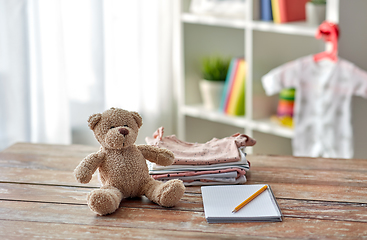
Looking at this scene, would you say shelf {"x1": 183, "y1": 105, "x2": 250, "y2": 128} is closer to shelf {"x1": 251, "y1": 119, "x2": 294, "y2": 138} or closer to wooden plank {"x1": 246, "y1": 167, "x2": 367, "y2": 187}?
shelf {"x1": 251, "y1": 119, "x2": 294, "y2": 138}

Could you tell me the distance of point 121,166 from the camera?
1.02 metres

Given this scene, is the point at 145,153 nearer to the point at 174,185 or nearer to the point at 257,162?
the point at 174,185

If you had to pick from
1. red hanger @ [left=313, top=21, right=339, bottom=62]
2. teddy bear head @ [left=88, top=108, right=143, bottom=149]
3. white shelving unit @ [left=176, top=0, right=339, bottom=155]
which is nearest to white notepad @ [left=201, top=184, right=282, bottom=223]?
teddy bear head @ [left=88, top=108, right=143, bottom=149]

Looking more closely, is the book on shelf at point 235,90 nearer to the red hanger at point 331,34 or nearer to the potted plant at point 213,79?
the potted plant at point 213,79

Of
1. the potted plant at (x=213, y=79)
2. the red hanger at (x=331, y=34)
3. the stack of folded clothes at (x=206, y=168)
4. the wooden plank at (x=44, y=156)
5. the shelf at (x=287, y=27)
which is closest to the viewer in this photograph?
the stack of folded clothes at (x=206, y=168)

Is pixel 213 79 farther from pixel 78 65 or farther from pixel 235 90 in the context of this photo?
pixel 78 65

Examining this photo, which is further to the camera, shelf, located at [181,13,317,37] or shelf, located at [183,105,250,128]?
shelf, located at [183,105,250,128]

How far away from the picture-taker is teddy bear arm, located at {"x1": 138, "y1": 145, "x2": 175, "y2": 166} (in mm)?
1074

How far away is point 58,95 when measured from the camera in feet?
7.77

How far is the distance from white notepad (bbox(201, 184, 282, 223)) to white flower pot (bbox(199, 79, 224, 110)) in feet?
4.64

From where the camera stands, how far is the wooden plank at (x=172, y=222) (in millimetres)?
897

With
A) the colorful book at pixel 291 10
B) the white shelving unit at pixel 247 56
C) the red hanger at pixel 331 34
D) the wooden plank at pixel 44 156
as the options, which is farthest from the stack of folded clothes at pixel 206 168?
the colorful book at pixel 291 10

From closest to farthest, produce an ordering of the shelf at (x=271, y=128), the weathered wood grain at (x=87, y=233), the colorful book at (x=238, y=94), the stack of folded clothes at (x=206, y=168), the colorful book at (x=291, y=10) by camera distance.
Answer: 1. the weathered wood grain at (x=87, y=233)
2. the stack of folded clothes at (x=206, y=168)
3. the colorful book at (x=291, y=10)
4. the shelf at (x=271, y=128)
5. the colorful book at (x=238, y=94)

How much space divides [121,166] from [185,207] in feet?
0.56
